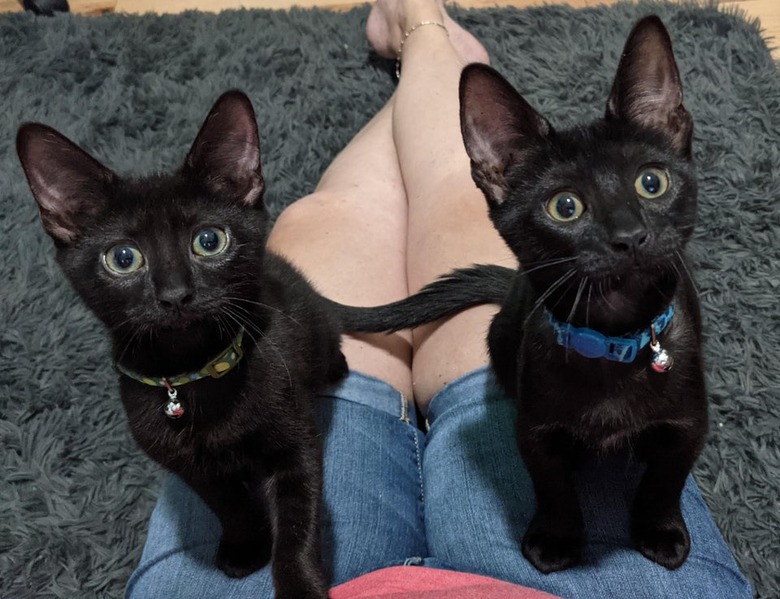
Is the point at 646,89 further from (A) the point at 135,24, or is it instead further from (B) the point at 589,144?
(A) the point at 135,24

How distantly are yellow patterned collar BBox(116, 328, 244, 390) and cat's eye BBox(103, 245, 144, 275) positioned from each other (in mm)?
141

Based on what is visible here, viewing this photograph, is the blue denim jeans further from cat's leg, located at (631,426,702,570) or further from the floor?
the floor

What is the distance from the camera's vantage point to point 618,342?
0.80 m

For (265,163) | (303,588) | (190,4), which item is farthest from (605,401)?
(190,4)

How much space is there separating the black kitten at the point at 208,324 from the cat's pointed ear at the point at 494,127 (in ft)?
0.96

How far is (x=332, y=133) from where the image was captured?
6.27ft

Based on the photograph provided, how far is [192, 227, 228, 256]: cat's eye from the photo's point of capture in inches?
34.7

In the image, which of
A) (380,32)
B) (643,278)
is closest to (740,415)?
(643,278)

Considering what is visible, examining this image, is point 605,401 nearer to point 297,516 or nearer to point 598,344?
point 598,344

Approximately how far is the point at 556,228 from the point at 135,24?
1.81 m

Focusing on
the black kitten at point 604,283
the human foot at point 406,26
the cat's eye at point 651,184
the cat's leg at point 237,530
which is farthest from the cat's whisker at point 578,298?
the human foot at point 406,26

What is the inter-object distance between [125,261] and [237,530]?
1.32 feet

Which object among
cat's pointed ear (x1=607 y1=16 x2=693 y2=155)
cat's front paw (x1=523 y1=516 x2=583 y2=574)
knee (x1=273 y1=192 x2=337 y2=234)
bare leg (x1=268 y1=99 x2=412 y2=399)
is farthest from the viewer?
knee (x1=273 y1=192 x2=337 y2=234)

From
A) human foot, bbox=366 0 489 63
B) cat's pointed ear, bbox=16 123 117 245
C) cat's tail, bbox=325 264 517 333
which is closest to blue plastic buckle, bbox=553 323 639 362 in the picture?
cat's tail, bbox=325 264 517 333
